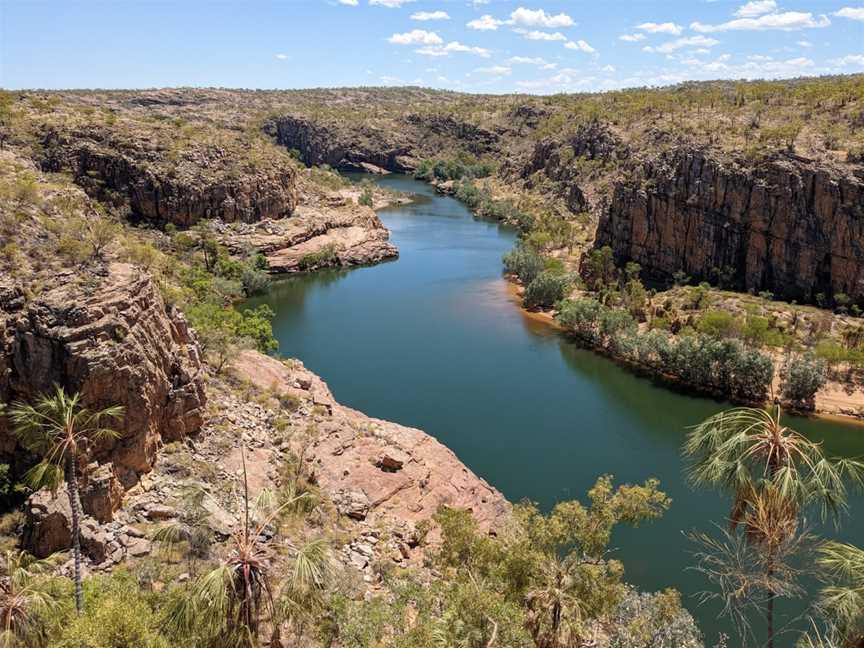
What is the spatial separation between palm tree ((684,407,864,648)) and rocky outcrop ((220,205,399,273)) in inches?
3208

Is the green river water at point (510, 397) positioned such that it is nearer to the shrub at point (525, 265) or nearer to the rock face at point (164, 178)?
the shrub at point (525, 265)

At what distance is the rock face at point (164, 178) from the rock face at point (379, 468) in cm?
5781

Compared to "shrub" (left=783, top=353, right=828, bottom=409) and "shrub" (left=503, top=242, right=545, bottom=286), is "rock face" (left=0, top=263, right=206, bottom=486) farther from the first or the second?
"shrub" (left=503, top=242, right=545, bottom=286)

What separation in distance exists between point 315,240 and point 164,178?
2290 centimetres

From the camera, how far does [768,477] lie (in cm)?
1338

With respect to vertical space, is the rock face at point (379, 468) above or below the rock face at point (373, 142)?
below

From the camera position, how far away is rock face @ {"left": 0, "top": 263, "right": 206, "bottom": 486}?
72.7 ft

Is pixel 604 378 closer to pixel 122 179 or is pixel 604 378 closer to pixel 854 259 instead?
pixel 854 259

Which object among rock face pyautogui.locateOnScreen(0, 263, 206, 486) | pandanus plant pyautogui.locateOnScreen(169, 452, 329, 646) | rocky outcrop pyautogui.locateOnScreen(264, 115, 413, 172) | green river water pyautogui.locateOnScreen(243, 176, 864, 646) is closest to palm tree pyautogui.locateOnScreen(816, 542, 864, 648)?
pandanus plant pyautogui.locateOnScreen(169, 452, 329, 646)

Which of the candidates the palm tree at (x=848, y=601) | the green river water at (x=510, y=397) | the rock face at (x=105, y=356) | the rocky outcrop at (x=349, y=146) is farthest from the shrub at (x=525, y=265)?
the rocky outcrop at (x=349, y=146)

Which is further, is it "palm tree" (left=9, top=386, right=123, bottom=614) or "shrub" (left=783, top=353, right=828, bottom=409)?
"shrub" (left=783, top=353, right=828, bottom=409)

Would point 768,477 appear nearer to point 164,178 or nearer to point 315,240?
point 164,178

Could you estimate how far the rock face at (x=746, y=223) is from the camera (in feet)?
221

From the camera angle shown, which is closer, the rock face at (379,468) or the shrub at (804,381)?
the rock face at (379,468)
